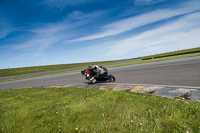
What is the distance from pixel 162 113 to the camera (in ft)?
11.1

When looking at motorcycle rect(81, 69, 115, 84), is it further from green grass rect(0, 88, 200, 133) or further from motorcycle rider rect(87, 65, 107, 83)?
green grass rect(0, 88, 200, 133)

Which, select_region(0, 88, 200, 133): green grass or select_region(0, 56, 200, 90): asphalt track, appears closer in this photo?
select_region(0, 88, 200, 133): green grass

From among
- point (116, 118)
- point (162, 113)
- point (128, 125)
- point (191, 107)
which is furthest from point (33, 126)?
point (191, 107)

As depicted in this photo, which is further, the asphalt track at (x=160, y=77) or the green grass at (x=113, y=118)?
the asphalt track at (x=160, y=77)

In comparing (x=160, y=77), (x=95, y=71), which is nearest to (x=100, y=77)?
(x=95, y=71)

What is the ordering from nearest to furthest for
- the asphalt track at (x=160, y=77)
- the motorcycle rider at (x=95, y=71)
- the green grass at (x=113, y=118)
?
the green grass at (x=113, y=118) < the asphalt track at (x=160, y=77) < the motorcycle rider at (x=95, y=71)

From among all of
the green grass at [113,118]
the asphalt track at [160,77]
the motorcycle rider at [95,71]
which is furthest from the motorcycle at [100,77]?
the green grass at [113,118]

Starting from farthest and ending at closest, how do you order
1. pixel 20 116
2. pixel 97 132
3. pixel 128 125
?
pixel 20 116 → pixel 128 125 → pixel 97 132

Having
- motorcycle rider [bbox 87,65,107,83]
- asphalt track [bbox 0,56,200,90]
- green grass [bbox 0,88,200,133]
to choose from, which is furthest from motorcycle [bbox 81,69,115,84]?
green grass [bbox 0,88,200,133]

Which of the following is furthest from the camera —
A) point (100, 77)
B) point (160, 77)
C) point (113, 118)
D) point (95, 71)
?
point (100, 77)

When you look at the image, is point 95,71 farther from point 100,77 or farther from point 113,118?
point 113,118

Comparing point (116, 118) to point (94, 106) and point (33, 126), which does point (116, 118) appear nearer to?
point (94, 106)

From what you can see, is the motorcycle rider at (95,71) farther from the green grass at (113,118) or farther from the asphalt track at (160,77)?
the green grass at (113,118)

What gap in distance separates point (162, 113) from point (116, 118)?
1.17 metres
